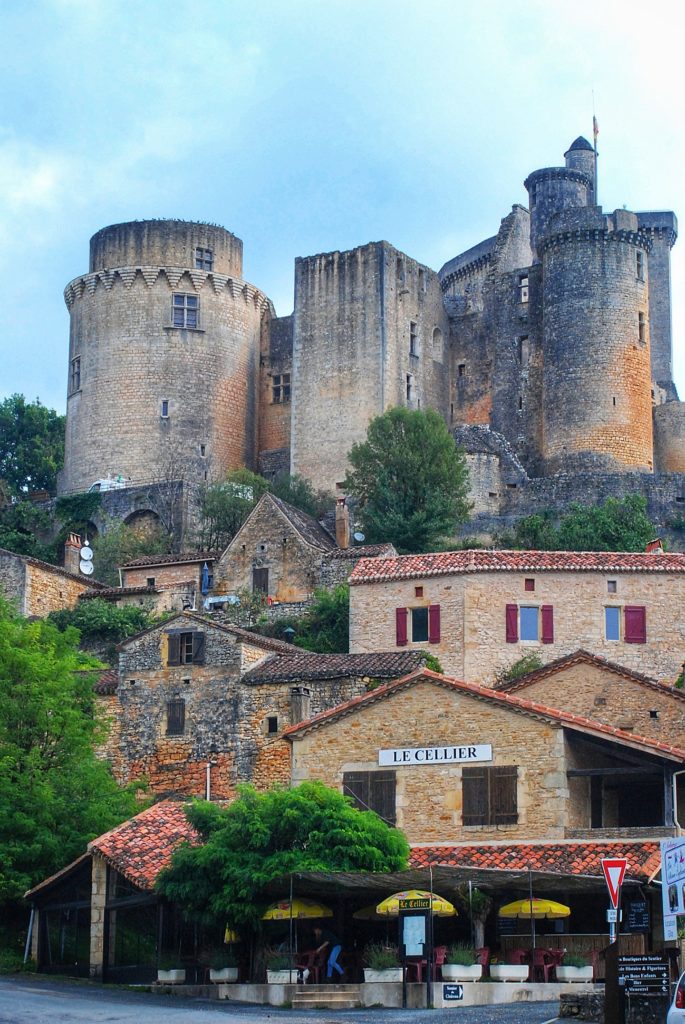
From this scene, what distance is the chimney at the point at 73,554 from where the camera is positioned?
6500 centimetres

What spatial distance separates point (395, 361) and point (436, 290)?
483cm

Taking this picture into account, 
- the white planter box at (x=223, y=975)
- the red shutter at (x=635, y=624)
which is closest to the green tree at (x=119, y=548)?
the red shutter at (x=635, y=624)

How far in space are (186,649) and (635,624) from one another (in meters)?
11.9

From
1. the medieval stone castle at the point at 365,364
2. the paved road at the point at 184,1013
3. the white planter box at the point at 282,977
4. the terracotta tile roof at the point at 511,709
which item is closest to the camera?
the paved road at the point at 184,1013

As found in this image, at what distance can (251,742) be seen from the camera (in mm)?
44094

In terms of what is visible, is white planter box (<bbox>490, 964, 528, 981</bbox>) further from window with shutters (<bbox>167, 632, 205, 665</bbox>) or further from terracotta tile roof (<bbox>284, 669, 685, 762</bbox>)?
window with shutters (<bbox>167, 632, 205, 665</bbox>)

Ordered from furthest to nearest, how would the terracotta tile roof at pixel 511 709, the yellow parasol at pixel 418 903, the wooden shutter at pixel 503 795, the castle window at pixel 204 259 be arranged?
the castle window at pixel 204 259
the wooden shutter at pixel 503 795
the terracotta tile roof at pixel 511 709
the yellow parasol at pixel 418 903

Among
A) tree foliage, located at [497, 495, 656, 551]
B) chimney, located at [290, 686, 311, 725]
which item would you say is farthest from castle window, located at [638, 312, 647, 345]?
chimney, located at [290, 686, 311, 725]

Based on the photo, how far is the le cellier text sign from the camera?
122 feet

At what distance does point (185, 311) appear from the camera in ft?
248

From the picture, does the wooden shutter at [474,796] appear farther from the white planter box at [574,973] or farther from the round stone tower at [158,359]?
the round stone tower at [158,359]

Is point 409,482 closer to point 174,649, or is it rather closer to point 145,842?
point 174,649

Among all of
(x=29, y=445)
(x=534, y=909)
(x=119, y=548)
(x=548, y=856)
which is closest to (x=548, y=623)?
(x=548, y=856)

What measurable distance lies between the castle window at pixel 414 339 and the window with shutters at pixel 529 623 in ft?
88.5
